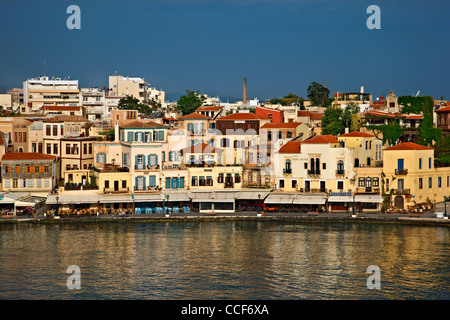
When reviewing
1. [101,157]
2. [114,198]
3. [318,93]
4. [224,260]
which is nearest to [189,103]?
[318,93]

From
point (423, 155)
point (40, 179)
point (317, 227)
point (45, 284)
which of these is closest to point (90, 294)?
point (45, 284)

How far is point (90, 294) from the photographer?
114ft

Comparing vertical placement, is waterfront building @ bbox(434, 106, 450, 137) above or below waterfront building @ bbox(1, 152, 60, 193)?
above

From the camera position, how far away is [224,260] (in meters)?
40.6

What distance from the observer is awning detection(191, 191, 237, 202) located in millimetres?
54688

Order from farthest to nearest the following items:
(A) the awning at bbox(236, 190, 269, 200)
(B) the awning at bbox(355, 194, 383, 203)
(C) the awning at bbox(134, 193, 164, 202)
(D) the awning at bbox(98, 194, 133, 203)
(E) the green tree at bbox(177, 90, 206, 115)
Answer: (E) the green tree at bbox(177, 90, 206, 115) → (A) the awning at bbox(236, 190, 269, 200) → (C) the awning at bbox(134, 193, 164, 202) → (B) the awning at bbox(355, 194, 383, 203) → (D) the awning at bbox(98, 194, 133, 203)

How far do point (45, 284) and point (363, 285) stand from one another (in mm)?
14511

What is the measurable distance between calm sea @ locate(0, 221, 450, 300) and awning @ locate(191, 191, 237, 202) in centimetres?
306

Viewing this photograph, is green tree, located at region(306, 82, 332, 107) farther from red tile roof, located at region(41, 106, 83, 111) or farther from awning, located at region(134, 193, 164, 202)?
awning, located at region(134, 193, 164, 202)

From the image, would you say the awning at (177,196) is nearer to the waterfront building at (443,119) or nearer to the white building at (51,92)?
the waterfront building at (443,119)

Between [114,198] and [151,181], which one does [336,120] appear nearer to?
[151,181]

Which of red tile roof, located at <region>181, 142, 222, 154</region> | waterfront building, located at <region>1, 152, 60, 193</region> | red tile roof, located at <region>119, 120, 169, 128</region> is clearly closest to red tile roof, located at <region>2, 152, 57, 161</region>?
waterfront building, located at <region>1, 152, 60, 193</region>

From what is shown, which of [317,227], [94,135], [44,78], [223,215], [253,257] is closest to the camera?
[253,257]

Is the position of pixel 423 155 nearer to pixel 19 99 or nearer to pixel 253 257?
pixel 253 257
